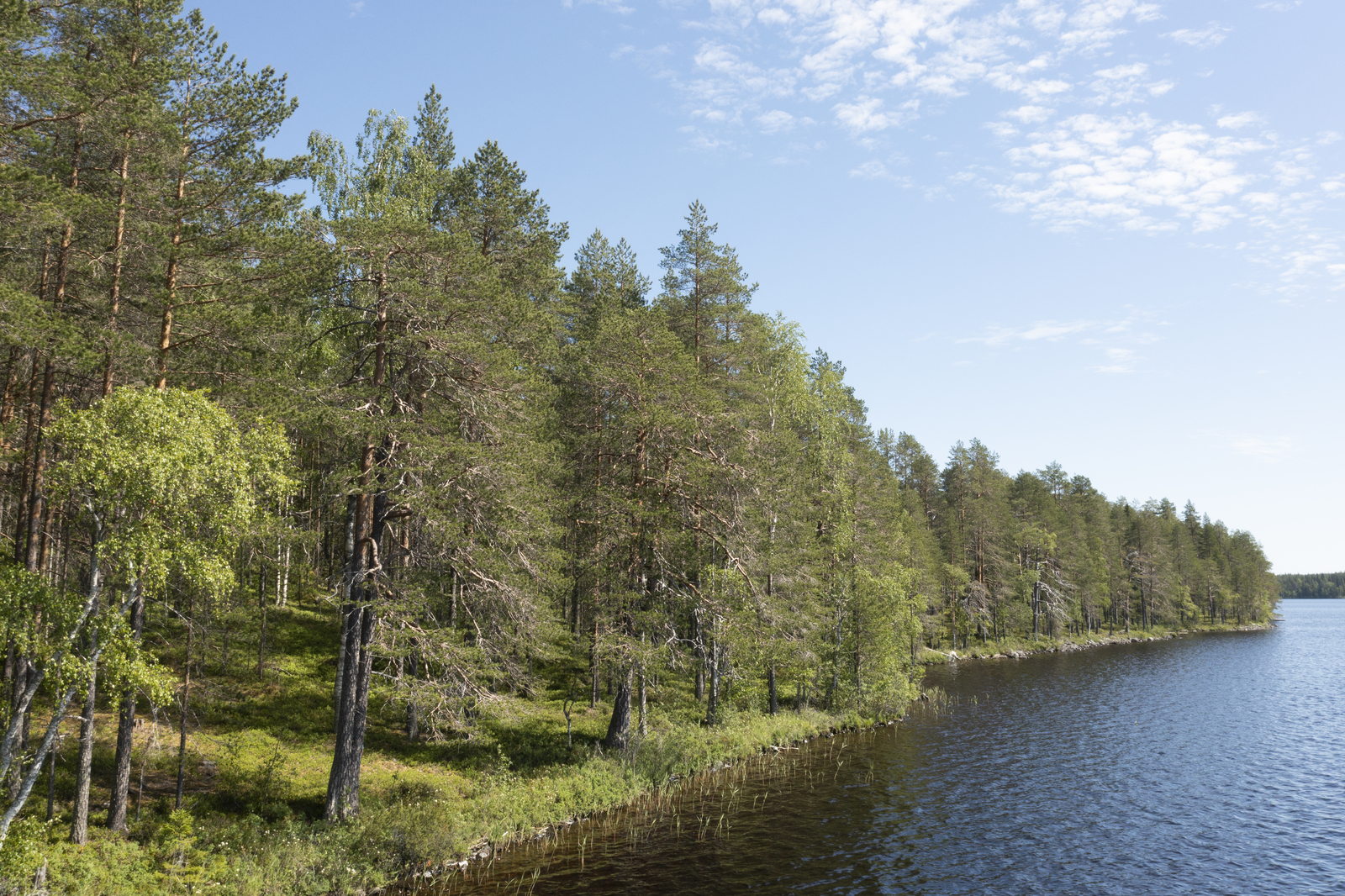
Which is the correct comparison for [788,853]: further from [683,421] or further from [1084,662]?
[1084,662]

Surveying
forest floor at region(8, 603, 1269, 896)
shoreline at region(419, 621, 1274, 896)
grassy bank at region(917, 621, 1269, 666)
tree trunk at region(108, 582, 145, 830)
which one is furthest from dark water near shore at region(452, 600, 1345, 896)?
grassy bank at region(917, 621, 1269, 666)

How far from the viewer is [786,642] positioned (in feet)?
96.6

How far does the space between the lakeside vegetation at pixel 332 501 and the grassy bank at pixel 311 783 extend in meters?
0.12

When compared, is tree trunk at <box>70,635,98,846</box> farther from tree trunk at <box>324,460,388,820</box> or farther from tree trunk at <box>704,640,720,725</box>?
tree trunk at <box>704,640,720,725</box>

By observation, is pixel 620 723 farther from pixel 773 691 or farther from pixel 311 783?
pixel 773 691

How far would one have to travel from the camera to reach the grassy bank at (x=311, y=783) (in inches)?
596

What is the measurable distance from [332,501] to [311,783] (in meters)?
8.80

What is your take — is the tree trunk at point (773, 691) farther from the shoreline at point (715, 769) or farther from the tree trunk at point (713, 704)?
the tree trunk at point (713, 704)

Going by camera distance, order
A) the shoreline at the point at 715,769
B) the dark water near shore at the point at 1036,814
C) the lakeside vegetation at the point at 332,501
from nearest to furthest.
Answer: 1. the lakeside vegetation at the point at 332,501
2. the dark water near shore at the point at 1036,814
3. the shoreline at the point at 715,769

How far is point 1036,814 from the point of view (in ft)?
75.4

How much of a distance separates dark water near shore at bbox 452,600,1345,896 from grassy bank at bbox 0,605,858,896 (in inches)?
89.6

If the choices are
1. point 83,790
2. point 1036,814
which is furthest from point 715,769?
point 83,790

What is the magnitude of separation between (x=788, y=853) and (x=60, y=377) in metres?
24.0

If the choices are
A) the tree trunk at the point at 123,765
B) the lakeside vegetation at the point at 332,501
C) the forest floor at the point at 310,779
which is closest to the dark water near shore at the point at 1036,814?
the forest floor at the point at 310,779
